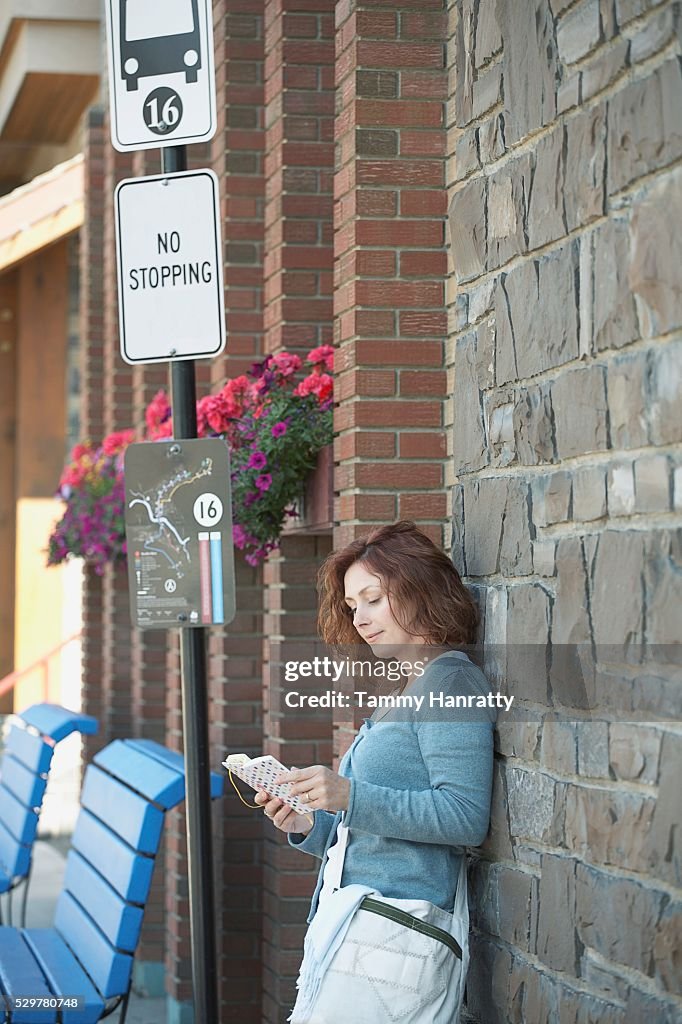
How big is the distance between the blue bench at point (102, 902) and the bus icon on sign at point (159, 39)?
1.89 metres

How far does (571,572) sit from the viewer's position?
2.67 metres

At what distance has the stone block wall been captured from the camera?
2.35m

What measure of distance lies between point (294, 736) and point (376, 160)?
5.91 feet

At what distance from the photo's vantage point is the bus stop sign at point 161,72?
11.4ft

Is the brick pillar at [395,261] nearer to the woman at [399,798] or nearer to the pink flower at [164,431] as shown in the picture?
the woman at [399,798]

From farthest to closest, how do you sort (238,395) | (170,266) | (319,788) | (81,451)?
(81,451)
(238,395)
(170,266)
(319,788)

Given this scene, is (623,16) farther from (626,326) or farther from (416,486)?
(416,486)

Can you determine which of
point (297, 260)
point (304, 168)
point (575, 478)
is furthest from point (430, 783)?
point (304, 168)

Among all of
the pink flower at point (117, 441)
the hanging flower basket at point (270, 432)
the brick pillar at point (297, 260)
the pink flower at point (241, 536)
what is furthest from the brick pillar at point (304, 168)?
the pink flower at point (117, 441)

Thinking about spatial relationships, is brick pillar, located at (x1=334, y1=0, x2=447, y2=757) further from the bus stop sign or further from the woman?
the woman

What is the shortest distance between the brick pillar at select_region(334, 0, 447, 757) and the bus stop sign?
0.45m

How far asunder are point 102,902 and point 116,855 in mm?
136

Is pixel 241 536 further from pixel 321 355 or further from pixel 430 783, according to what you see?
pixel 430 783

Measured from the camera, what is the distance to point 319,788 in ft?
9.13
